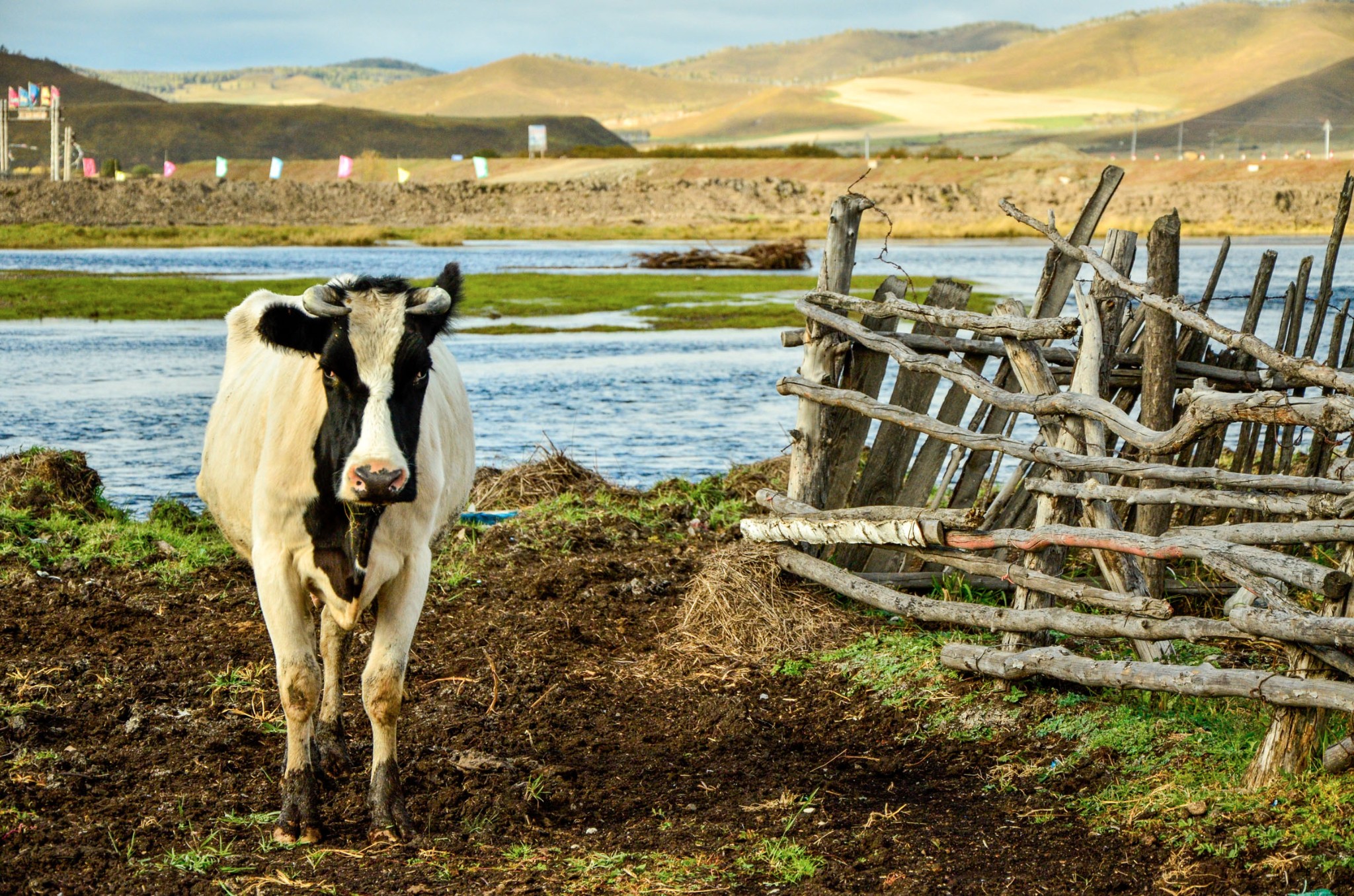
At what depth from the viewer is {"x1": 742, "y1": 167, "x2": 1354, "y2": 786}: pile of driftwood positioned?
4789 mm

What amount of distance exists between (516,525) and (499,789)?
407 centimetres

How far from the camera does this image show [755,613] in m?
7.11

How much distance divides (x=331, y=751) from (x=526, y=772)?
3.11ft

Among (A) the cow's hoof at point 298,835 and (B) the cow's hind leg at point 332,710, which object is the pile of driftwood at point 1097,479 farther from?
(A) the cow's hoof at point 298,835

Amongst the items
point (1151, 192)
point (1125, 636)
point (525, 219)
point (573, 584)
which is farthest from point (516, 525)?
point (1151, 192)

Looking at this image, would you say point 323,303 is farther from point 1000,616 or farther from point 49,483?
point 49,483

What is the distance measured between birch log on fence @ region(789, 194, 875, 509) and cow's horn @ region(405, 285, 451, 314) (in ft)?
8.77

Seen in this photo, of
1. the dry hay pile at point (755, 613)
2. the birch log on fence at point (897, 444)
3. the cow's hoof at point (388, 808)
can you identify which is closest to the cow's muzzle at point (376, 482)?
the cow's hoof at point (388, 808)

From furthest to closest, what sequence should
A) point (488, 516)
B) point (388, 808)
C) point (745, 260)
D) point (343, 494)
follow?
1. point (745, 260)
2. point (488, 516)
3. point (388, 808)
4. point (343, 494)

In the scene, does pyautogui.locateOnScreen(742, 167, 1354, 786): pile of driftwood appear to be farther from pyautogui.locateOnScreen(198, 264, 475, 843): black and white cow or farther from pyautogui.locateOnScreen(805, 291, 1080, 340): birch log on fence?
pyautogui.locateOnScreen(198, 264, 475, 843): black and white cow

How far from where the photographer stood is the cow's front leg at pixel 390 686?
16.6 ft

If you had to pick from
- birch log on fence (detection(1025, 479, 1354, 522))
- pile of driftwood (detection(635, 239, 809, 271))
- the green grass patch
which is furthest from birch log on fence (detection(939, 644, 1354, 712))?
pile of driftwood (detection(635, 239, 809, 271))

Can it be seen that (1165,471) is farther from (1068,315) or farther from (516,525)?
(516,525)

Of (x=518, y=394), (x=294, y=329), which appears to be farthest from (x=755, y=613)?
(x=518, y=394)
